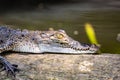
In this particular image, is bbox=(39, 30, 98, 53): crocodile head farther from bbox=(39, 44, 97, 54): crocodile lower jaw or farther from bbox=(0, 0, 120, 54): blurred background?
bbox=(0, 0, 120, 54): blurred background

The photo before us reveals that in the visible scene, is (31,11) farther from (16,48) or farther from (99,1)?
(16,48)

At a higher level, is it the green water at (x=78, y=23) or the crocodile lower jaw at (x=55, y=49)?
the green water at (x=78, y=23)

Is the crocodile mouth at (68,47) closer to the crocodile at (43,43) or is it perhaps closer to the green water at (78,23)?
the crocodile at (43,43)

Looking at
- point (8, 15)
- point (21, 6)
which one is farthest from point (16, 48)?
point (21, 6)

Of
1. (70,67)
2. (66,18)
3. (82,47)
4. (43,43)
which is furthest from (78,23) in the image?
(70,67)

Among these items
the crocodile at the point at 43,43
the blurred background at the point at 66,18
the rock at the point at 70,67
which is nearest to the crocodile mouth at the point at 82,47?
the crocodile at the point at 43,43

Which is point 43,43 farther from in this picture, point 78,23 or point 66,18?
point 66,18
